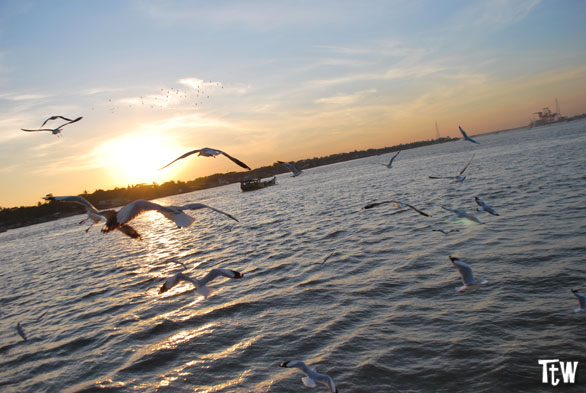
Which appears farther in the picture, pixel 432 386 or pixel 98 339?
pixel 98 339

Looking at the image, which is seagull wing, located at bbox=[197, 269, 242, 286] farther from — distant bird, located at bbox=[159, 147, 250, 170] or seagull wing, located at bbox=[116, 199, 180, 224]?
distant bird, located at bbox=[159, 147, 250, 170]

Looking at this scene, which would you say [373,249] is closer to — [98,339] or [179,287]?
[179,287]

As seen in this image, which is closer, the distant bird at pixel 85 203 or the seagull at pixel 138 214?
the seagull at pixel 138 214

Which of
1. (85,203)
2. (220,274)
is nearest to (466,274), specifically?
(220,274)

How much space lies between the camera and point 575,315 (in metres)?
6.07

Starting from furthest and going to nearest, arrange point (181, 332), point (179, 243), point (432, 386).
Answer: point (179, 243) → point (181, 332) → point (432, 386)

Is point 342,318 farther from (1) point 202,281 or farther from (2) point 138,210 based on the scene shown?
(2) point 138,210

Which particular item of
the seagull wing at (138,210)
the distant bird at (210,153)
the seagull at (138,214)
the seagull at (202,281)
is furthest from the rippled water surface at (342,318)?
the distant bird at (210,153)

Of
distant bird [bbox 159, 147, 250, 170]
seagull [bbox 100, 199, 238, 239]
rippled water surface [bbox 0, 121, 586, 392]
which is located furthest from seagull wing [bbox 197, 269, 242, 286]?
distant bird [bbox 159, 147, 250, 170]

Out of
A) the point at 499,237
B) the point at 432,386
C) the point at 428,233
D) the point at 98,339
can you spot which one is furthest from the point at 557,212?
the point at 98,339

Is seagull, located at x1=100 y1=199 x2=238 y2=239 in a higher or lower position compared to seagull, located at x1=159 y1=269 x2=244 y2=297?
higher

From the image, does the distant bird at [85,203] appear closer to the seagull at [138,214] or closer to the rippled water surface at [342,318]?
the seagull at [138,214]

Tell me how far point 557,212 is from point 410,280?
27.8 feet

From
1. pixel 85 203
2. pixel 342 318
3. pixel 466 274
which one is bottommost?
pixel 342 318
